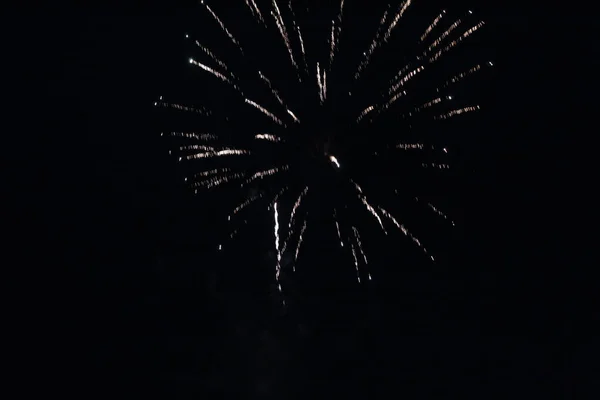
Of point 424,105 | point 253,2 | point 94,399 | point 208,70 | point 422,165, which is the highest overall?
point 253,2

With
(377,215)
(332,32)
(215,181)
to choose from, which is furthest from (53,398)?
(332,32)

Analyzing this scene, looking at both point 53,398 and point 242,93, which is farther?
point 53,398

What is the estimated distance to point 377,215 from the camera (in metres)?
5.02

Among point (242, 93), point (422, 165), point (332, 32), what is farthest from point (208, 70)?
point (422, 165)

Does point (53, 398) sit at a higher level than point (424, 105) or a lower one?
lower

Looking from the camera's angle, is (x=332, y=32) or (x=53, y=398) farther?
(x=53, y=398)

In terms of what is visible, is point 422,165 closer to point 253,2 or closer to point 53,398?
point 253,2

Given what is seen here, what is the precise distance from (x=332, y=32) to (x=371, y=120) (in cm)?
66

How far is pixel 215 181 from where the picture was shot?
4984 mm

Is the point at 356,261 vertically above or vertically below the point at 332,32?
below

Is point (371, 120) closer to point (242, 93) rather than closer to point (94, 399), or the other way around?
point (242, 93)

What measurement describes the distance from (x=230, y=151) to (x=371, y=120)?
1.01 m

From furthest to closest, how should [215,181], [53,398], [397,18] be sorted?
[53,398]
[215,181]
[397,18]

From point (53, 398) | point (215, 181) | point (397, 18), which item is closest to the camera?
point (397, 18)
